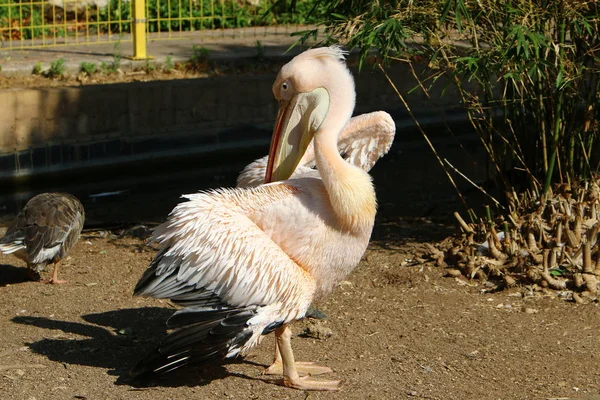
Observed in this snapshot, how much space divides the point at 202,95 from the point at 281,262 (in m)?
6.12

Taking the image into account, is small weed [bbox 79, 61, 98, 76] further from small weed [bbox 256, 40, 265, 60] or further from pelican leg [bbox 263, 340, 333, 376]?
pelican leg [bbox 263, 340, 333, 376]

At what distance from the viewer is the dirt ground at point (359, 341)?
14.6ft

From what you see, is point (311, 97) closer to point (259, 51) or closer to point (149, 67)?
point (149, 67)

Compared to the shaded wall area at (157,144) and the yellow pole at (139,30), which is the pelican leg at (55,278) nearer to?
the shaded wall area at (157,144)

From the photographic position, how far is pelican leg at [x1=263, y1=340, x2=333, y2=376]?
15.3ft

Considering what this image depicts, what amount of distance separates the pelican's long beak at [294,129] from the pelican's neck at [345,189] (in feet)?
0.50

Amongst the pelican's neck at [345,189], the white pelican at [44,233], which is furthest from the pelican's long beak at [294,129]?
the white pelican at [44,233]

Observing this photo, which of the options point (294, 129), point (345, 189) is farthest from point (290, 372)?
point (294, 129)

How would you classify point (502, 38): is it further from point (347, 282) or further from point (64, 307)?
point (64, 307)

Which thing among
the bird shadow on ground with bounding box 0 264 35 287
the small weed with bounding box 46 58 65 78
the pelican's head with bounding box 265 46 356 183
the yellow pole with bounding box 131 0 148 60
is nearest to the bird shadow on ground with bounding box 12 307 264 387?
the bird shadow on ground with bounding box 0 264 35 287

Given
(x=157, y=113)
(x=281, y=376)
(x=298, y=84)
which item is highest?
(x=298, y=84)

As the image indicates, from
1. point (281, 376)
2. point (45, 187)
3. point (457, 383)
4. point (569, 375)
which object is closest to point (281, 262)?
point (281, 376)

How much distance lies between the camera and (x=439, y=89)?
11.3m

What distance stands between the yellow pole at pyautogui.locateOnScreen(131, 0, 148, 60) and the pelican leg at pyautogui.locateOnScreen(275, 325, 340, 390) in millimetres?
8178
